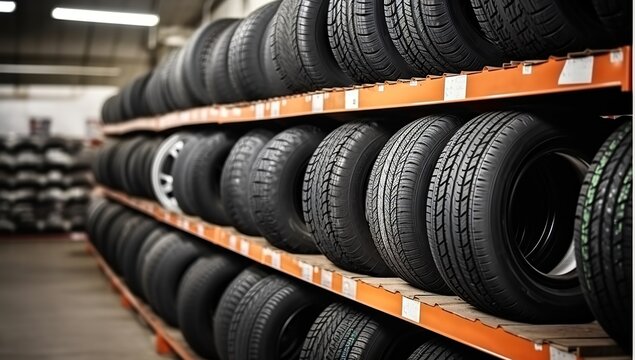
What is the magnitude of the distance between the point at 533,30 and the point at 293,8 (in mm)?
1750

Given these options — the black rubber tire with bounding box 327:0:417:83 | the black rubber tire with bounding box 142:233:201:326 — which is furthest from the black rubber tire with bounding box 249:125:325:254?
the black rubber tire with bounding box 142:233:201:326

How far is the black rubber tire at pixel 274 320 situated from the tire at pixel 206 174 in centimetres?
126

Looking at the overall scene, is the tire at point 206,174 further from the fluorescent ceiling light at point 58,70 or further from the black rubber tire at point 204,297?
the fluorescent ceiling light at point 58,70

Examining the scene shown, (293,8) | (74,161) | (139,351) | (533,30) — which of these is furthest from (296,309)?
(74,161)

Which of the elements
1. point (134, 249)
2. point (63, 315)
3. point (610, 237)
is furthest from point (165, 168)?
point (610, 237)

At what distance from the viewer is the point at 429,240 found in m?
2.70

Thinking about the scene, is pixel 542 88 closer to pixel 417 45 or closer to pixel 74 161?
pixel 417 45

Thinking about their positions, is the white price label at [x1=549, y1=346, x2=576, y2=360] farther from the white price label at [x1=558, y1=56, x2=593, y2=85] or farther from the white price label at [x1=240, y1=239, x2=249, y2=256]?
the white price label at [x1=240, y1=239, x2=249, y2=256]

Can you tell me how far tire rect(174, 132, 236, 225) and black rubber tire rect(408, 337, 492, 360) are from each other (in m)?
2.74

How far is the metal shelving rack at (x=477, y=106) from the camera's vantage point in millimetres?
2086

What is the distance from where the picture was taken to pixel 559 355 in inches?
84.2

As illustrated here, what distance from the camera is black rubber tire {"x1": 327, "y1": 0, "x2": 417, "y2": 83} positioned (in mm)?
3379

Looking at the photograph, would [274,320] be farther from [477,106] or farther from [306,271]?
[477,106]

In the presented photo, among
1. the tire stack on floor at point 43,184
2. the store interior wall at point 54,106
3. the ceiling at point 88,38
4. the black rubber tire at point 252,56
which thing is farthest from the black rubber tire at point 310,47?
the store interior wall at point 54,106
